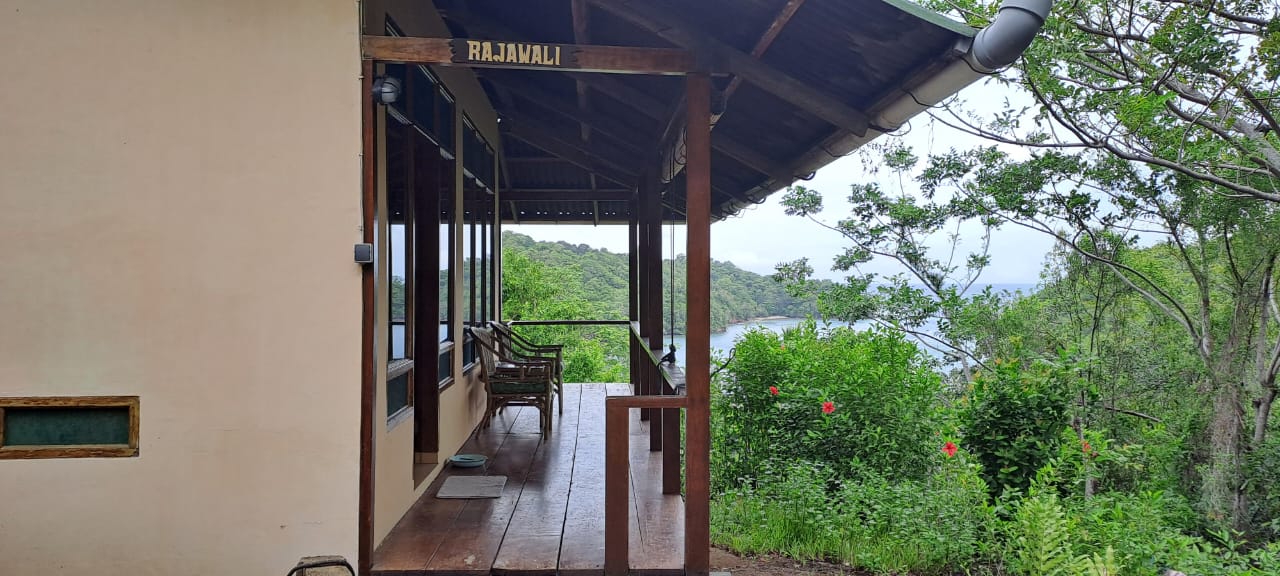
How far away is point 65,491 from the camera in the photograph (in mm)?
3170

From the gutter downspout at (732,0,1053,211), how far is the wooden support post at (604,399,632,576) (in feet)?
5.90

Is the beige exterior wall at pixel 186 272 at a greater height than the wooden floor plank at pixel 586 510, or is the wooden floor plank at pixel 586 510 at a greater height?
the beige exterior wall at pixel 186 272

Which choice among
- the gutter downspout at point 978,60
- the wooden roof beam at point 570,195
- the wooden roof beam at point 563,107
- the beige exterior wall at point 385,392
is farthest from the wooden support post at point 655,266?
the wooden roof beam at point 570,195

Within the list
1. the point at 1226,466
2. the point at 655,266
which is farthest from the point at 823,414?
the point at 1226,466

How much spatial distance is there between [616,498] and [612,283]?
21636 mm

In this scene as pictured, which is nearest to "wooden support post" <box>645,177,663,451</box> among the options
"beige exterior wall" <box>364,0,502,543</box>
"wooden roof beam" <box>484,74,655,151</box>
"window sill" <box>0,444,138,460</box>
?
"wooden roof beam" <box>484,74,655,151</box>

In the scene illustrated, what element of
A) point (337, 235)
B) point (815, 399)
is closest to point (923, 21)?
point (337, 235)

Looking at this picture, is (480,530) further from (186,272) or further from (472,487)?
(186,272)

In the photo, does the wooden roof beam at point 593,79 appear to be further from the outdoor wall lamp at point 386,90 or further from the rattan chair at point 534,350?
the rattan chair at point 534,350

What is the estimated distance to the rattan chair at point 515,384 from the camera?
618cm

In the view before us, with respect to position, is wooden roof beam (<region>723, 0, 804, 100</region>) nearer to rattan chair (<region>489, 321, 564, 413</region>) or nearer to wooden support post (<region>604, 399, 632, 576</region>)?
wooden support post (<region>604, 399, 632, 576</region>)

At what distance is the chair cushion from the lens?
6164 mm

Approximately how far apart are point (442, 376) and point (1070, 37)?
7289mm

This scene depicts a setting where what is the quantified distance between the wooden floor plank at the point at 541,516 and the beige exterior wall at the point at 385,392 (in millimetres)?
607
